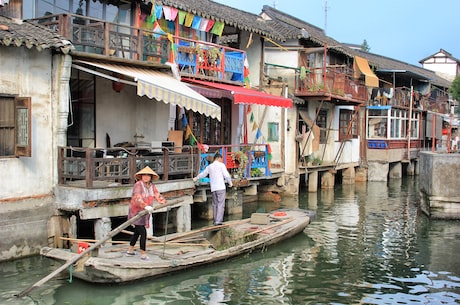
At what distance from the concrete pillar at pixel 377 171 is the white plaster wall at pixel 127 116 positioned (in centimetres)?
1667

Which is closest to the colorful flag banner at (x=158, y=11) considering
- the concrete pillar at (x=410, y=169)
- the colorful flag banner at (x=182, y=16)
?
the colorful flag banner at (x=182, y=16)

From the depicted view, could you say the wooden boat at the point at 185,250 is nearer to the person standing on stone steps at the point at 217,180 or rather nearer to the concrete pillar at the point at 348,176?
the person standing on stone steps at the point at 217,180

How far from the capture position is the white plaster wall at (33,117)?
11.4 metres

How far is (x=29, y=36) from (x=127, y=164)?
3384mm

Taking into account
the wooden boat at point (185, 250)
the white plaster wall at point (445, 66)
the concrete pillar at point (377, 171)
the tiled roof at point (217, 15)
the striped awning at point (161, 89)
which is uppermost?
the white plaster wall at point (445, 66)

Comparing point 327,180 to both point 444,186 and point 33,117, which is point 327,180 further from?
point 33,117

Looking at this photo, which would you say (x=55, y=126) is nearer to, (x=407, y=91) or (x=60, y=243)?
(x=60, y=243)

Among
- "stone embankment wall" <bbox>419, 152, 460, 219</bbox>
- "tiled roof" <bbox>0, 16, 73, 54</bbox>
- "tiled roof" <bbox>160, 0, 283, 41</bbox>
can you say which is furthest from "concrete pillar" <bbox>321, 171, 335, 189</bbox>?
"tiled roof" <bbox>0, 16, 73, 54</bbox>

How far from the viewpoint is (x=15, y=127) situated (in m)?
11.5

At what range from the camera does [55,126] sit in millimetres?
12391

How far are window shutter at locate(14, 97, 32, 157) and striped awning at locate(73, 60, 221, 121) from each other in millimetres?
1683

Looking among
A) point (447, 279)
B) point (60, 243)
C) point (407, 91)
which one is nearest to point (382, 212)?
point (447, 279)

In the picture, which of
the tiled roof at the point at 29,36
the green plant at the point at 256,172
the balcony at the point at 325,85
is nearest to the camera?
the tiled roof at the point at 29,36

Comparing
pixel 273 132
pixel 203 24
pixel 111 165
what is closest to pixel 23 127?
pixel 111 165
